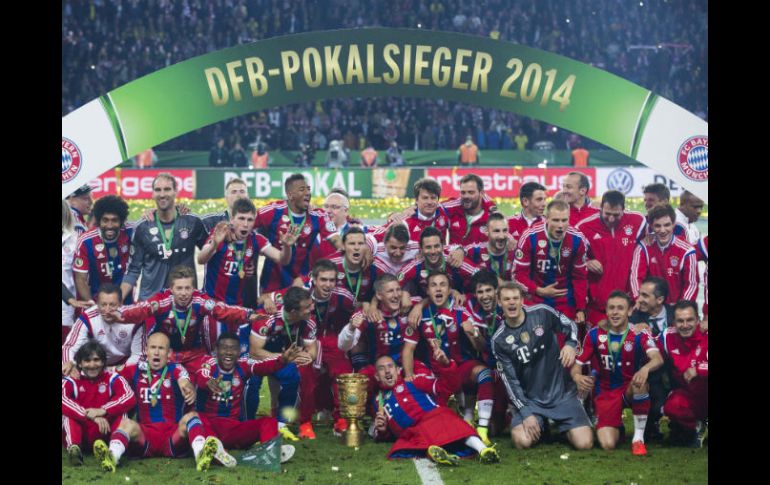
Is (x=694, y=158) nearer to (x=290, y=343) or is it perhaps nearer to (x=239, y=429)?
(x=290, y=343)

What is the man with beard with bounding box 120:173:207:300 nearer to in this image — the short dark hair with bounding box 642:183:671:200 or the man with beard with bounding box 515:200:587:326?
the man with beard with bounding box 515:200:587:326

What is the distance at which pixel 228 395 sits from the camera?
770 centimetres

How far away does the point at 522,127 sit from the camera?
22.6 m

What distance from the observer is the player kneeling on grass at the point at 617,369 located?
7.73 m

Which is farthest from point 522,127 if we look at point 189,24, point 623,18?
point 189,24

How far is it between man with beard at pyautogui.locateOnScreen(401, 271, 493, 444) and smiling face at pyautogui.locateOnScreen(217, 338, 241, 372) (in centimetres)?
126

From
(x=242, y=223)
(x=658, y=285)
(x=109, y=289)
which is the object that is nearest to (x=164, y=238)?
(x=242, y=223)

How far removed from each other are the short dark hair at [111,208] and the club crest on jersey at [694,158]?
421 cm

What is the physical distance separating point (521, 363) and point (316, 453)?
5.24 feet

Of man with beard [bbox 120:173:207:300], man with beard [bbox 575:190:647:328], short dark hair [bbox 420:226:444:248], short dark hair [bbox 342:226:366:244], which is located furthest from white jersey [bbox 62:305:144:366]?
man with beard [bbox 575:190:647:328]

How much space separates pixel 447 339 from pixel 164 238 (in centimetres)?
235

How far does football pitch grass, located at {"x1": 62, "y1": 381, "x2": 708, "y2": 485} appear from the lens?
7.09 m

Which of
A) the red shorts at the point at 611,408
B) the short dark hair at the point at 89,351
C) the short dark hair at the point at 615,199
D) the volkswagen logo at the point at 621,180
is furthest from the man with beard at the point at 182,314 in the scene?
the volkswagen logo at the point at 621,180

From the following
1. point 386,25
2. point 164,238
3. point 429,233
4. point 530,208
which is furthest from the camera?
point 386,25
